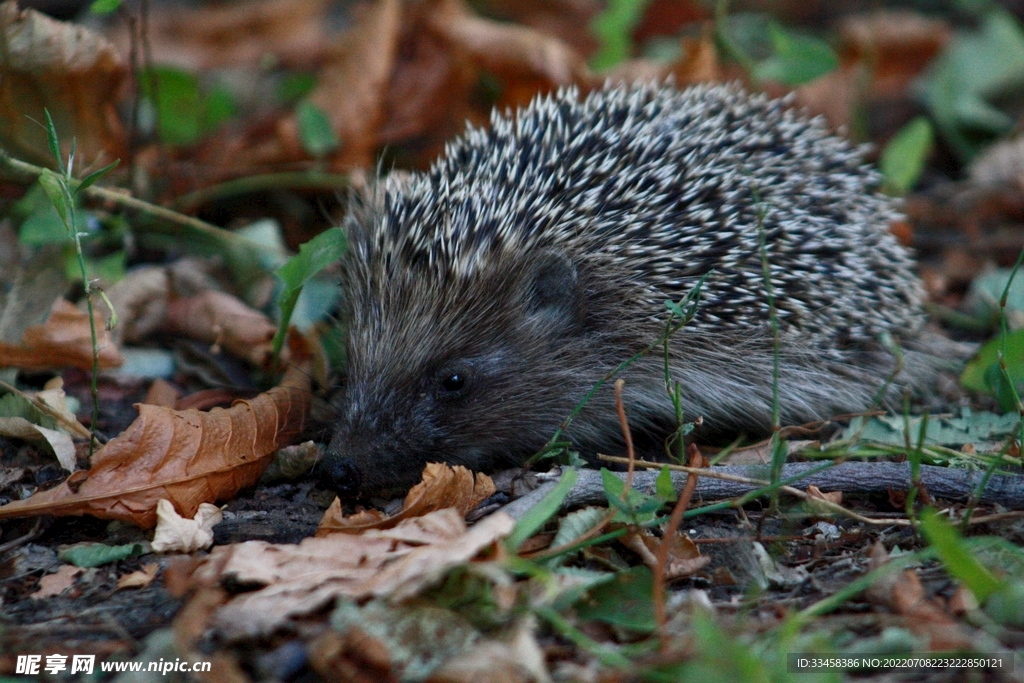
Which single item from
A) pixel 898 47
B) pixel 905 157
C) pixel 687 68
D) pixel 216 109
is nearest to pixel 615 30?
pixel 687 68

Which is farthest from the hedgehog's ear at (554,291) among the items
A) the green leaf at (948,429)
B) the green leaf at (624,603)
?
the green leaf at (624,603)

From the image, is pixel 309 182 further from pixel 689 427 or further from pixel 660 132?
pixel 689 427

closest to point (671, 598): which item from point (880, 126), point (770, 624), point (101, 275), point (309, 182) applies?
point (770, 624)

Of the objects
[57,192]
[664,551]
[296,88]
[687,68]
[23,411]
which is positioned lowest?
[23,411]

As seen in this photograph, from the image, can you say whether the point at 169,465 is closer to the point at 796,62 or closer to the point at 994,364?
the point at 994,364

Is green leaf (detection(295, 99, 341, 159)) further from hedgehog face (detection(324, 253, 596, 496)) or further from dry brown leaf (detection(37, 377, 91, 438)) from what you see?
dry brown leaf (detection(37, 377, 91, 438))

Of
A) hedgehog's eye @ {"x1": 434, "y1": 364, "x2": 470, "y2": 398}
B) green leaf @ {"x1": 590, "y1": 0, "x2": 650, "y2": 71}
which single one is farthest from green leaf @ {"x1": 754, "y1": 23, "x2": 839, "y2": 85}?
hedgehog's eye @ {"x1": 434, "y1": 364, "x2": 470, "y2": 398}

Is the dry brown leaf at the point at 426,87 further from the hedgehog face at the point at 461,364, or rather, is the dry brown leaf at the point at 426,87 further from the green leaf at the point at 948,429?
the green leaf at the point at 948,429

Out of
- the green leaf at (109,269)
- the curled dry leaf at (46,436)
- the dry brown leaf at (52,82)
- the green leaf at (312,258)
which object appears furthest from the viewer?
the green leaf at (109,269)
